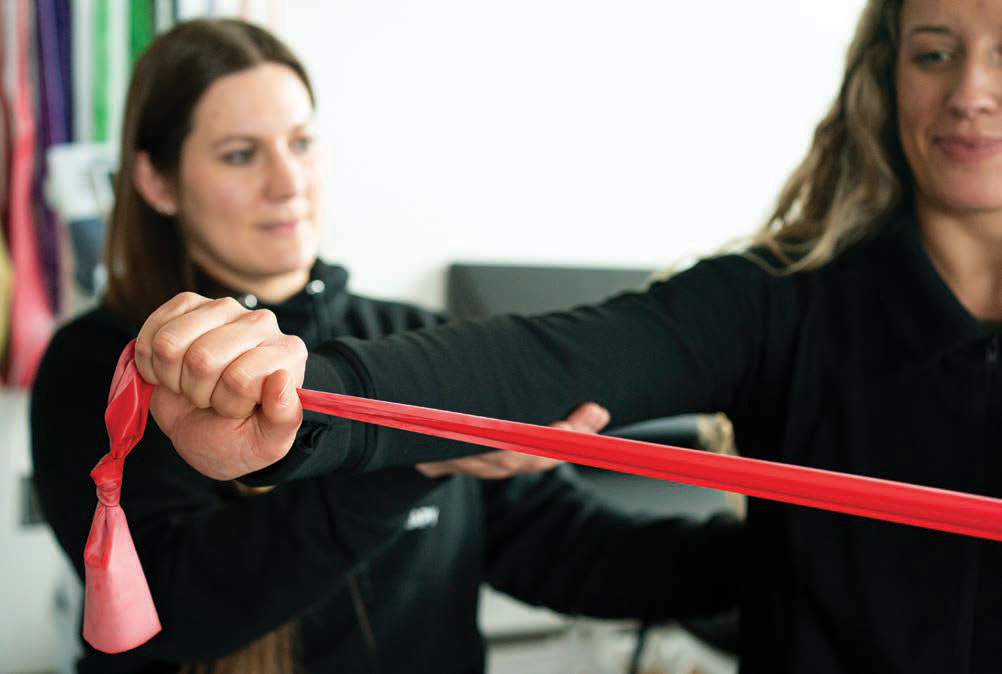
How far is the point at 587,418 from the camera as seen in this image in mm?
775

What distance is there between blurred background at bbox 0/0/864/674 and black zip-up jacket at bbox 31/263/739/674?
0.88m

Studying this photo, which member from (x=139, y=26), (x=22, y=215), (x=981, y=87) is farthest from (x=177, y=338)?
(x=139, y=26)

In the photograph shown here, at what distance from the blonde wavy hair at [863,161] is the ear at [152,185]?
0.75m

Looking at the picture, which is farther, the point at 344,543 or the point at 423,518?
the point at 423,518

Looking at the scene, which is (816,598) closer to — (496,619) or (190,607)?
(190,607)

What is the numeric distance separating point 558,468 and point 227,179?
0.58 meters

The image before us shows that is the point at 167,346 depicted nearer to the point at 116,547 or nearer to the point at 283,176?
the point at 116,547

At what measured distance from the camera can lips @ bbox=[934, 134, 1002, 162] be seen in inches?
29.5

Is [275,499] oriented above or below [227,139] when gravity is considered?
below

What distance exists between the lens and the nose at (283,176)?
1.13 metres

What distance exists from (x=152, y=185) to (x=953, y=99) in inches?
37.2

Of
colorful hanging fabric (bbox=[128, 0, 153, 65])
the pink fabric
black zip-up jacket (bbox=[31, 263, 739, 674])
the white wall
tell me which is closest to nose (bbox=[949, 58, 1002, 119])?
black zip-up jacket (bbox=[31, 263, 739, 674])

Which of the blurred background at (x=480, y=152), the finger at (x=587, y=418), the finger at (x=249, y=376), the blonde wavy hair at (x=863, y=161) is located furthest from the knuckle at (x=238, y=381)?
the blurred background at (x=480, y=152)

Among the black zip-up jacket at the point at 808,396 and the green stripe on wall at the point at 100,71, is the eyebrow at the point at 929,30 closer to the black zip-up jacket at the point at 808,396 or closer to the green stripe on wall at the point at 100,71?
the black zip-up jacket at the point at 808,396
